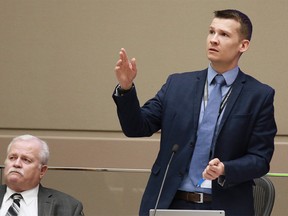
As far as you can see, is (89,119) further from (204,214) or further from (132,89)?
(204,214)

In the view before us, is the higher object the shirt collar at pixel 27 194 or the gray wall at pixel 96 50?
the gray wall at pixel 96 50

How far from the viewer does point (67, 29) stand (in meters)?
5.44

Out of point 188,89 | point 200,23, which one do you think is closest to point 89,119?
point 200,23

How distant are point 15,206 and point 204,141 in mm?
900

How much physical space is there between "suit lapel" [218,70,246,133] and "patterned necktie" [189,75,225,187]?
33mm

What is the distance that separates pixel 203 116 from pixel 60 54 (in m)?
2.55

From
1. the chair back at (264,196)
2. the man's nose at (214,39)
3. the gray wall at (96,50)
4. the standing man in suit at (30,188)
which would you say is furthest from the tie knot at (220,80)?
the gray wall at (96,50)

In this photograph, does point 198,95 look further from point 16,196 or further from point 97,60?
point 97,60

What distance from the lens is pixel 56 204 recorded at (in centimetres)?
335

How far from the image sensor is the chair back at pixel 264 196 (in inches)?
143

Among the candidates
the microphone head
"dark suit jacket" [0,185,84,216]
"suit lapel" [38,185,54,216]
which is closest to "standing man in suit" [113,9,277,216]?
the microphone head

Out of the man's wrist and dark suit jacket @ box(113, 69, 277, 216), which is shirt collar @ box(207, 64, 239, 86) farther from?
the man's wrist

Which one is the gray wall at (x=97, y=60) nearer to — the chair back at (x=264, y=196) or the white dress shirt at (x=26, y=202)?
the chair back at (x=264, y=196)

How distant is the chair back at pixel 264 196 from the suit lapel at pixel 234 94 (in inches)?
26.2
